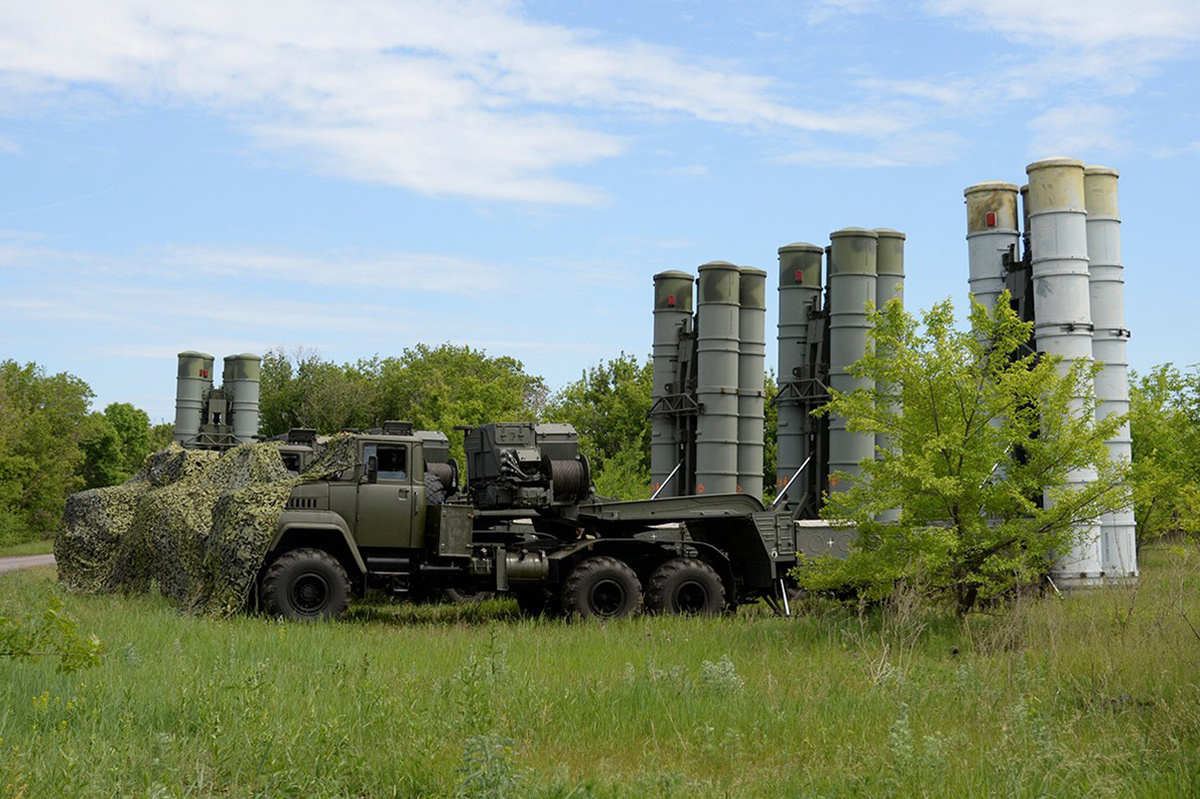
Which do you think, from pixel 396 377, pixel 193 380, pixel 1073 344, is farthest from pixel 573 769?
pixel 396 377

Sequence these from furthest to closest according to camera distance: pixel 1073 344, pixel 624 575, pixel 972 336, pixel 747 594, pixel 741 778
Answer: pixel 1073 344 < pixel 747 594 < pixel 624 575 < pixel 972 336 < pixel 741 778

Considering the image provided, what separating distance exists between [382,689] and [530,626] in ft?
20.1

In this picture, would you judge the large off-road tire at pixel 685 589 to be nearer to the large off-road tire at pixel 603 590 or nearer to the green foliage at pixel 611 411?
the large off-road tire at pixel 603 590

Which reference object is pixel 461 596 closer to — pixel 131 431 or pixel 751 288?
pixel 751 288

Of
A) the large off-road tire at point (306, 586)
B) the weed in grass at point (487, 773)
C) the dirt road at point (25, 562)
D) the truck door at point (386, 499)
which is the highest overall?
the truck door at point (386, 499)

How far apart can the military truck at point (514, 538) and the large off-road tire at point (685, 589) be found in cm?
2

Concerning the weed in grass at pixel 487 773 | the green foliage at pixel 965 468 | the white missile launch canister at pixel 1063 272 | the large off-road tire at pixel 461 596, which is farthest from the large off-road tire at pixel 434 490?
the weed in grass at pixel 487 773

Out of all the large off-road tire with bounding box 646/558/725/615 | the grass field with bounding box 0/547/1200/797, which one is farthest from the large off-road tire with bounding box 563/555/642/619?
the grass field with bounding box 0/547/1200/797

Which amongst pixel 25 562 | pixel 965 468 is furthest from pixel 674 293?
pixel 25 562

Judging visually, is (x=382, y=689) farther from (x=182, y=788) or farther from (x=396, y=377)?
(x=396, y=377)

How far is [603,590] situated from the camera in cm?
1652

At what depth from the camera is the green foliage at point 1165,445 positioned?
1552 centimetres

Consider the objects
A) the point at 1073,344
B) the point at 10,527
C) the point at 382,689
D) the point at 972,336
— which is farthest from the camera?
the point at 10,527

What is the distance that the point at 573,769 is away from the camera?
7430 mm
